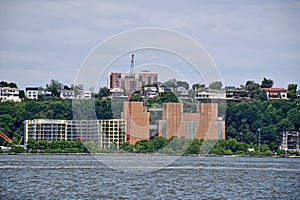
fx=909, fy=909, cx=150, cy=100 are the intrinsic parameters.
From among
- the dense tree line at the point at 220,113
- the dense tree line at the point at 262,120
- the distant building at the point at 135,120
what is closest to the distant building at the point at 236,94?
the dense tree line at the point at 220,113

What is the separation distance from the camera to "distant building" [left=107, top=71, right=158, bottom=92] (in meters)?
103

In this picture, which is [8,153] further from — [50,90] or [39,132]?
[50,90]

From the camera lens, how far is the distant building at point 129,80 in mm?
102750

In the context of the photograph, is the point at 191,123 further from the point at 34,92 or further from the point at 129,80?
the point at 34,92

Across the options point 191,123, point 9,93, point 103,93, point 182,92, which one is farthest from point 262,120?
point 9,93

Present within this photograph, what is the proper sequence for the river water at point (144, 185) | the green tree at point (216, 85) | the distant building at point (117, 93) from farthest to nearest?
the green tree at point (216, 85) < the distant building at point (117, 93) < the river water at point (144, 185)

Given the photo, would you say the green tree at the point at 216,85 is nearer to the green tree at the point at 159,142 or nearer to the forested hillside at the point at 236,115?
the forested hillside at the point at 236,115

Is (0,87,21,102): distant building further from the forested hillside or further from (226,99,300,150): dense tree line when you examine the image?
(226,99,300,150): dense tree line

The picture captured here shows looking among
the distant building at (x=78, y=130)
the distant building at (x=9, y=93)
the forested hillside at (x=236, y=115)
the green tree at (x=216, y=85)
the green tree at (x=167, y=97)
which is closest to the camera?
the green tree at (x=167, y=97)

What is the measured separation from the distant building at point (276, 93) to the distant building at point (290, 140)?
28502mm

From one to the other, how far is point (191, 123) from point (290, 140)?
16973 mm

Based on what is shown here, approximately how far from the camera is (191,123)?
374 ft

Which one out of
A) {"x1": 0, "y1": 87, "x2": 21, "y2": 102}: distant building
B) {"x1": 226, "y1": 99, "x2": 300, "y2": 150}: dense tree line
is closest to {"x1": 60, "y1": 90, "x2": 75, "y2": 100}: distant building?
{"x1": 0, "y1": 87, "x2": 21, "y2": 102}: distant building

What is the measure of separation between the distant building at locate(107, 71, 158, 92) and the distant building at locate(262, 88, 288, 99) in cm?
4656
